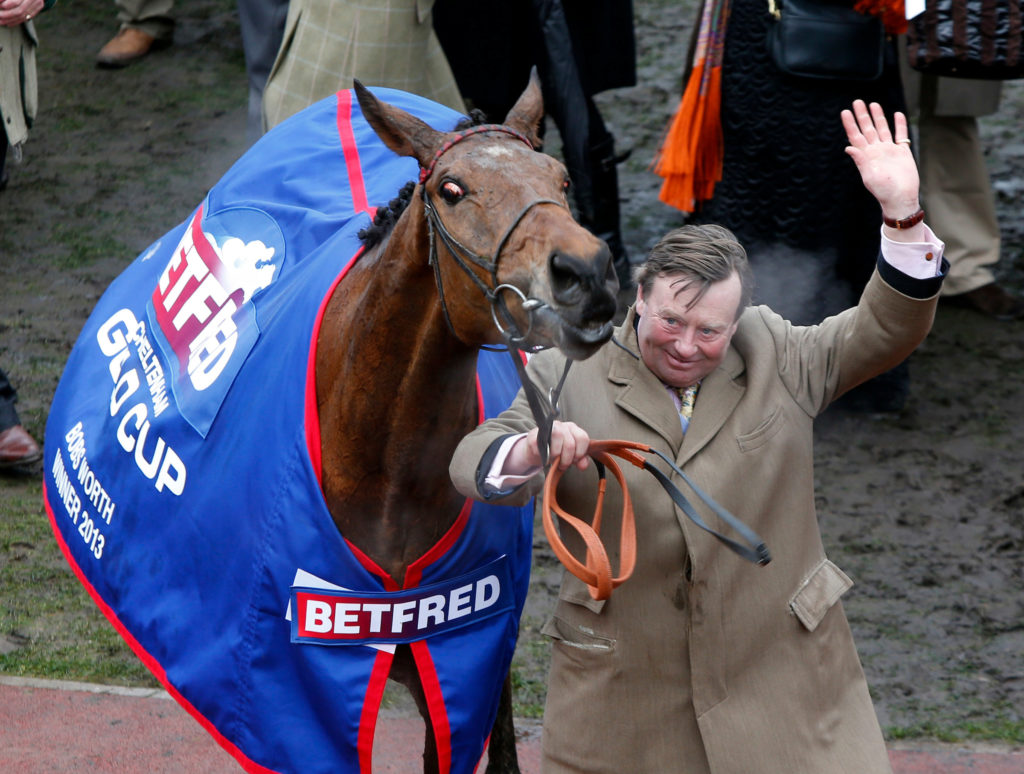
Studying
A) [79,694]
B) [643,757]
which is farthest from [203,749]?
[643,757]

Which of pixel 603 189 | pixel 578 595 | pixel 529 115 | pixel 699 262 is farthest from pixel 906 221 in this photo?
pixel 603 189

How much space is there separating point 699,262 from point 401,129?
0.59m

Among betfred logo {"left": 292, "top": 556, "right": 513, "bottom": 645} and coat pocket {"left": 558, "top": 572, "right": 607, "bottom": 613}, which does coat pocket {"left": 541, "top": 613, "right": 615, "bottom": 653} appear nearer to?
coat pocket {"left": 558, "top": 572, "right": 607, "bottom": 613}

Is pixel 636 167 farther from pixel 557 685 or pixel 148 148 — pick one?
pixel 557 685

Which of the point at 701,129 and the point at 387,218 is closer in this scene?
the point at 387,218

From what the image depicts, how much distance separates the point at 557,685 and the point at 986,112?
456cm

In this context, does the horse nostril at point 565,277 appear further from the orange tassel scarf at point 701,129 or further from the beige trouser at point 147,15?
the beige trouser at point 147,15

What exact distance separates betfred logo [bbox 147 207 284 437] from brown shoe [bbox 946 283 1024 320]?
13.5 ft

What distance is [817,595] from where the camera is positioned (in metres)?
2.51

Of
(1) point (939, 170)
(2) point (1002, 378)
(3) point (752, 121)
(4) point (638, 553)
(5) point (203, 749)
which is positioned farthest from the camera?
(1) point (939, 170)

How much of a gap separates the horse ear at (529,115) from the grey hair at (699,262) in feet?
1.05

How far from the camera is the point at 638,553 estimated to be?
250 centimetres

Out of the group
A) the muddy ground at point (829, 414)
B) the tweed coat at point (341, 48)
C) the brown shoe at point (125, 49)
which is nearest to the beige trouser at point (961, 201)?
the muddy ground at point (829, 414)

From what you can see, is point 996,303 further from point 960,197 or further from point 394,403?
point 394,403
